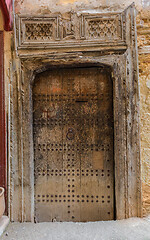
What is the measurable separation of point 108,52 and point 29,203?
2.07 m

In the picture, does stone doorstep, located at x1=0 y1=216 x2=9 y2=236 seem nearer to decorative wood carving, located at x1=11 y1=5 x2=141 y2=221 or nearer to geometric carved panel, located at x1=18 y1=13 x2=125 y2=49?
decorative wood carving, located at x1=11 y1=5 x2=141 y2=221

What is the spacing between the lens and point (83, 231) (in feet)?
6.41

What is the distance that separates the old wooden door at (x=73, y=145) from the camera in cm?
229

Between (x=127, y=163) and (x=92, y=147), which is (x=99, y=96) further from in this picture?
(x=127, y=163)

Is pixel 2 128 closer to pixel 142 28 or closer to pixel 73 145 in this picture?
pixel 73 145

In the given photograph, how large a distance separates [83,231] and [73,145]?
0.96 m

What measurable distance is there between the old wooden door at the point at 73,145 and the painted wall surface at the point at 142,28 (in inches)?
15.6

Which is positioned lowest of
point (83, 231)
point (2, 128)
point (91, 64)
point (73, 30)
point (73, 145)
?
point (83, 231)

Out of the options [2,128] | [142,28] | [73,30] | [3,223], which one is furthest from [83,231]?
[142,28]

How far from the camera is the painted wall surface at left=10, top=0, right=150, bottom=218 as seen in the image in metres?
2.18

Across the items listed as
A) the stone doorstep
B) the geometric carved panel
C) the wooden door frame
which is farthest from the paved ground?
the geometric carved panel

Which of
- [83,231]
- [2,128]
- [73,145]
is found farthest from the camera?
[73,145]

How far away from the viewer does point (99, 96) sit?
237cm

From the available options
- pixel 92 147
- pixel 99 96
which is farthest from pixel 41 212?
pixel 99 96
